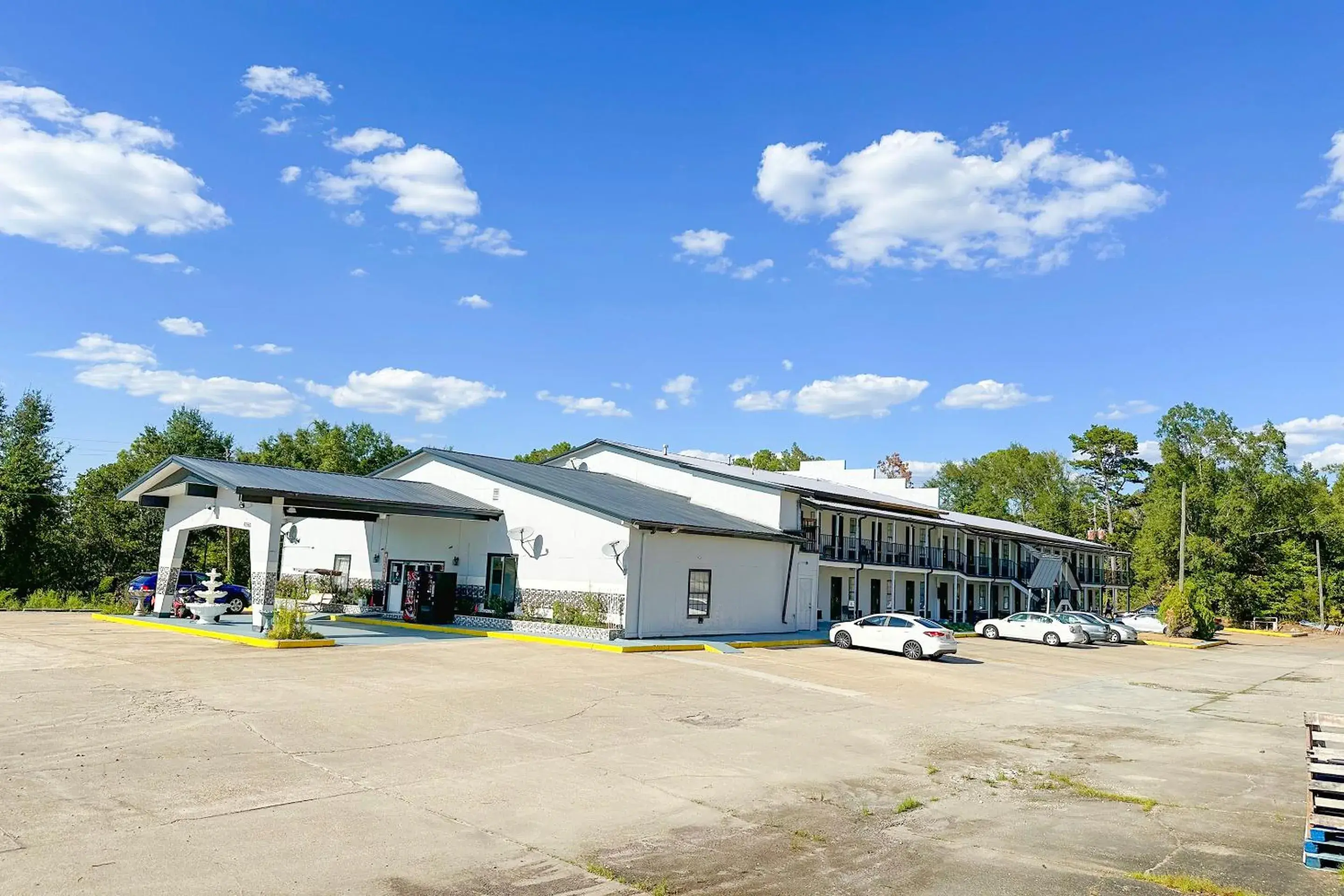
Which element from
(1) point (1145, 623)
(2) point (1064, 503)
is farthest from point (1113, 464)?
(1) point (1145, 623)

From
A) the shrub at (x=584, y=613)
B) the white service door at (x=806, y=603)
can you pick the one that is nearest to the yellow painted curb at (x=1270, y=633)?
the white service door at (x=806, y=603)

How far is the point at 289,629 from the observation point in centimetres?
2147

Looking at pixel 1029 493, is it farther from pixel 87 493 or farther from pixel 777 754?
pixel 777 754

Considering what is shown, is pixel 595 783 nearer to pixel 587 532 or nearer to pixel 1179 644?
pixel 587 532

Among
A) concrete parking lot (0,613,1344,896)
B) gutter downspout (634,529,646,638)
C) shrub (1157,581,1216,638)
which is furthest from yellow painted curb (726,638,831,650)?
shrub (1157,581,1216,638)

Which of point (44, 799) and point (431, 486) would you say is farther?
point (431, 486)

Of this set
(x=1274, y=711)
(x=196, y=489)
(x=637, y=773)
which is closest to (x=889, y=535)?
(x=1274, y=711)

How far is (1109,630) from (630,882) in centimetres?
4072

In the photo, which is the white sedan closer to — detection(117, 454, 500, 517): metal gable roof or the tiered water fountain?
detection(117, 454, 500, 517): metal gable roof

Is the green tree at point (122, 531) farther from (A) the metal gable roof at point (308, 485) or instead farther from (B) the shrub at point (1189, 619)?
(B) the shrub at point (1189, 619)

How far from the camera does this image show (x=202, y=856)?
6.78m

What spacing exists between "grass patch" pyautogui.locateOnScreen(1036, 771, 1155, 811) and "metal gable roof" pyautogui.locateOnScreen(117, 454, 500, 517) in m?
19.5

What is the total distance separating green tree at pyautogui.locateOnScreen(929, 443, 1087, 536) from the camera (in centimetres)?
9100

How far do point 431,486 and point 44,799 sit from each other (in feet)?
79.2
